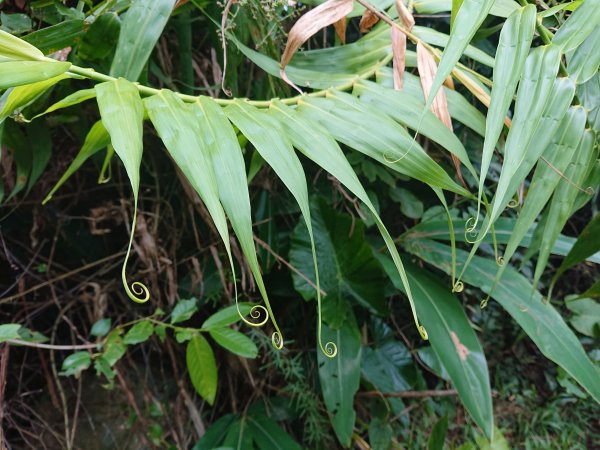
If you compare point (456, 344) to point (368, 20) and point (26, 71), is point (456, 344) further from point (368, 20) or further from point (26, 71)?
point (26, 71)

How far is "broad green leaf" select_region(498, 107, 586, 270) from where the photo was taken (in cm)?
57

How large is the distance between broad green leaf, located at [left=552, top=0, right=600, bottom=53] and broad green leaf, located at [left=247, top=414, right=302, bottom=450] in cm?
73

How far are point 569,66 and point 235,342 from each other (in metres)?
0.54

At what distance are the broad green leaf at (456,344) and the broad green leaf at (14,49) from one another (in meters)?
0.63

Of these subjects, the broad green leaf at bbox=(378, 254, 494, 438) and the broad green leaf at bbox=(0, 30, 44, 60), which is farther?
the broad green leaf at bbox=(378, 254, 494, 438)

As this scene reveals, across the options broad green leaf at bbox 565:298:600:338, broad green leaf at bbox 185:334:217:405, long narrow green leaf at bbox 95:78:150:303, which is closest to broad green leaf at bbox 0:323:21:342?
broad green leaf at bbox 185:334:217:405

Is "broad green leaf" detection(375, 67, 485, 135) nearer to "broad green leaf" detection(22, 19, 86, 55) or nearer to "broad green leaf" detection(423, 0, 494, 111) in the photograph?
"broad green leaf" detection(423, 0, 494, 111)

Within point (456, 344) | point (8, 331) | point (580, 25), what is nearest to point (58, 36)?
point (8, 331)

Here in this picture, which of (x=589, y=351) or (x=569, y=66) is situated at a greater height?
(x=569, y=66)

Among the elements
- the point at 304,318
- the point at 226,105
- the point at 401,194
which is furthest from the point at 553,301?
the point at 226,105

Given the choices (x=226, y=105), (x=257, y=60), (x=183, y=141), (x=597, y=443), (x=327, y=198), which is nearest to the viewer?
(x=183, y=141)

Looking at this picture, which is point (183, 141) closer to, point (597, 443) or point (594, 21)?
point (594, 21)

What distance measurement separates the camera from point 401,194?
3.75 feet

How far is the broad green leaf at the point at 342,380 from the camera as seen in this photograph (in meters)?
0.93
